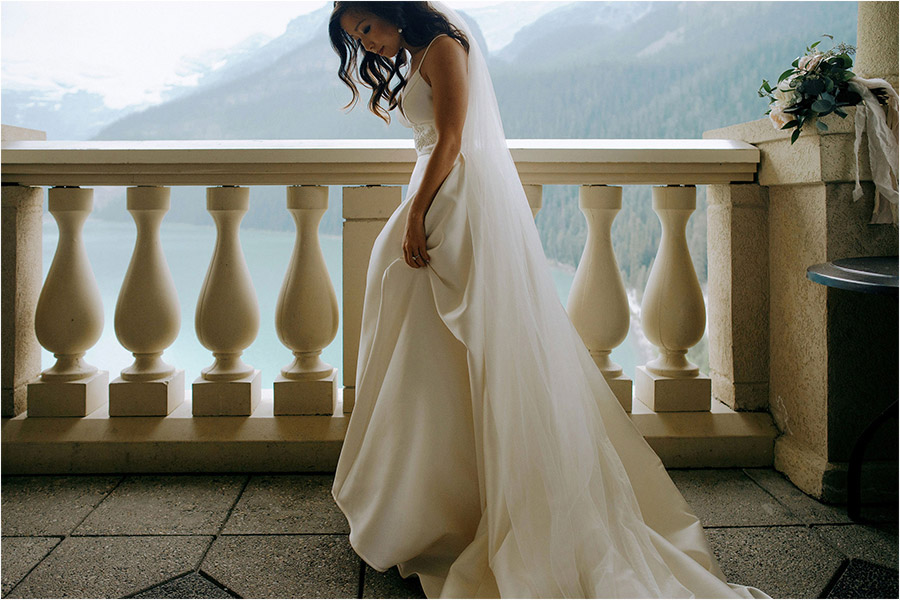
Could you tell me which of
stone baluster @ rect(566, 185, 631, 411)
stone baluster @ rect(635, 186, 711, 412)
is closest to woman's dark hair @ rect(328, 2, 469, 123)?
stone baluster @ rect(566, 185, 631, 411)

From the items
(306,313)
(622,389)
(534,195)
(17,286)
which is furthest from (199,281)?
(622,389)

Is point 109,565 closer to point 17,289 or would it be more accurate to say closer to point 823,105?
point 17,289

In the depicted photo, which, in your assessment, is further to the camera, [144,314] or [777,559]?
[144,314]

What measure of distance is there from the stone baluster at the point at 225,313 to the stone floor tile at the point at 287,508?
35 centimetres

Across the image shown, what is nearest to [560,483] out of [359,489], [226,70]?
[359,489]

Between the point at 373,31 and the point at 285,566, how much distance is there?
61.1 inches

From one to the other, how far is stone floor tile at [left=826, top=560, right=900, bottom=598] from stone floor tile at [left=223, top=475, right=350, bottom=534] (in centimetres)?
139

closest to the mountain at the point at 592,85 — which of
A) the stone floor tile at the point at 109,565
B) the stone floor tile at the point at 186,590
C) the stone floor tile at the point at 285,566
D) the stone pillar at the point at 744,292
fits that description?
the stone pillar at the point at 744,292

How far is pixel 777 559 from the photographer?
183cm

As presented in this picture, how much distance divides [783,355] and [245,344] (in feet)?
6.93

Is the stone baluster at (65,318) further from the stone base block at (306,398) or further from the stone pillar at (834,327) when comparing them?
the stone pillar at (834,327)

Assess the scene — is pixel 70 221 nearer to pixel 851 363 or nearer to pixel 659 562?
pixel 659 562

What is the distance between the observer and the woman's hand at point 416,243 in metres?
1.83

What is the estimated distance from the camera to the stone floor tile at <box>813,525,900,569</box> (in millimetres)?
1837
